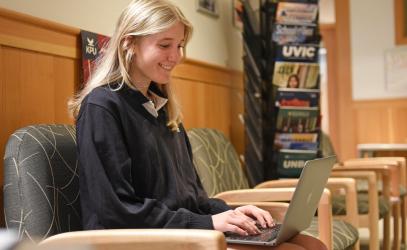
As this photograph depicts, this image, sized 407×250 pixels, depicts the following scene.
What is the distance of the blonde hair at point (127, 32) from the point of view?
4.58 ft

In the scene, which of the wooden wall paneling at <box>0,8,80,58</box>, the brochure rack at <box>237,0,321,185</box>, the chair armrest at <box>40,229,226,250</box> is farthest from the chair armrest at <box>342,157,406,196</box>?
the chair armrest at <box>40,229,226,250</box>

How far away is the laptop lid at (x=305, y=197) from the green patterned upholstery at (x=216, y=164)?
0.53m

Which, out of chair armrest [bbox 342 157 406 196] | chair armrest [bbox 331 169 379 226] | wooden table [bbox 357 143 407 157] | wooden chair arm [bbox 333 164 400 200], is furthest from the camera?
wooden table [bbox 357 143 407 157]

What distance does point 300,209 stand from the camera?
1360mm

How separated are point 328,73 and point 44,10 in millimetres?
5213

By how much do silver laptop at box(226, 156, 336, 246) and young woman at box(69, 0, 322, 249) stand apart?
4 centimetres

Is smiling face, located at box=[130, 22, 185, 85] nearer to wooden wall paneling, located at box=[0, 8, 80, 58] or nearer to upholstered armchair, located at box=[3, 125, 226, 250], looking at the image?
upholstered armchair, located at box=[3, 125, 226, 250]

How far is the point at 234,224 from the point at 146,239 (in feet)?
1.25

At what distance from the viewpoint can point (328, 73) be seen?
21.4 feet

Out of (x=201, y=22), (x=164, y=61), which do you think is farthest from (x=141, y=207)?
(x=201, y=22)

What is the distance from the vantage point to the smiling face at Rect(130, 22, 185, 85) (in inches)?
55.7

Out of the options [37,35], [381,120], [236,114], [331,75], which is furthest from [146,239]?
[331,75]

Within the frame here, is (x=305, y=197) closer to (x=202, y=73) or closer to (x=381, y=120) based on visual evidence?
(x=202, y=73)

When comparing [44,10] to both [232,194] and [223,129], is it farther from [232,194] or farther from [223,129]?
[223,129]
